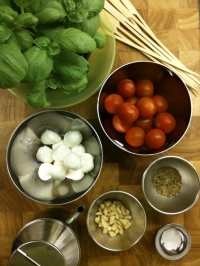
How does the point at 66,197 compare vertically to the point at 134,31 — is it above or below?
below

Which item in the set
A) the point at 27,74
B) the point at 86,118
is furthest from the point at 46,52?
the point at 86,118

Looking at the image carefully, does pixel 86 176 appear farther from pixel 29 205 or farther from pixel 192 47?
pixel 192 47

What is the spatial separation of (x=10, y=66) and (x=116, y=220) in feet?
1.82

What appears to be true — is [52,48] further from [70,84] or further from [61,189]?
[61,189]

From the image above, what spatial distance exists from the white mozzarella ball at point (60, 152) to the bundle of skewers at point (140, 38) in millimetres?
321

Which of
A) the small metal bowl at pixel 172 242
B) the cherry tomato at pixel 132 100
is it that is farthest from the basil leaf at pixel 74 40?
the small metal bowl at pixel 172 242

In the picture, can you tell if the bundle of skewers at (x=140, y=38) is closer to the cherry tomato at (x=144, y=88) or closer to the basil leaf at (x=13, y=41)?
the cherry tomato at (x=144, y=88)

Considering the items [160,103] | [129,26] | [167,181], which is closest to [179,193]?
[167,181]

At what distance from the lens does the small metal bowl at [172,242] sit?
89 cm

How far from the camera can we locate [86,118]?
90cm

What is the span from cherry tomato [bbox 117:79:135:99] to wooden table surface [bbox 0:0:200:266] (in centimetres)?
8

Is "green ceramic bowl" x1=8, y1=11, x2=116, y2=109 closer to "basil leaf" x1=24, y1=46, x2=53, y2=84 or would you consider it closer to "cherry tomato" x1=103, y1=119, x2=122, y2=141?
"cherry tomato" x1=103, y1=119, x2=122, y2=141

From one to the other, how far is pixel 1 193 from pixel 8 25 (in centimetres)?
52

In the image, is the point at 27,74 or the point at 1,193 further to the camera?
the point at 1,193
